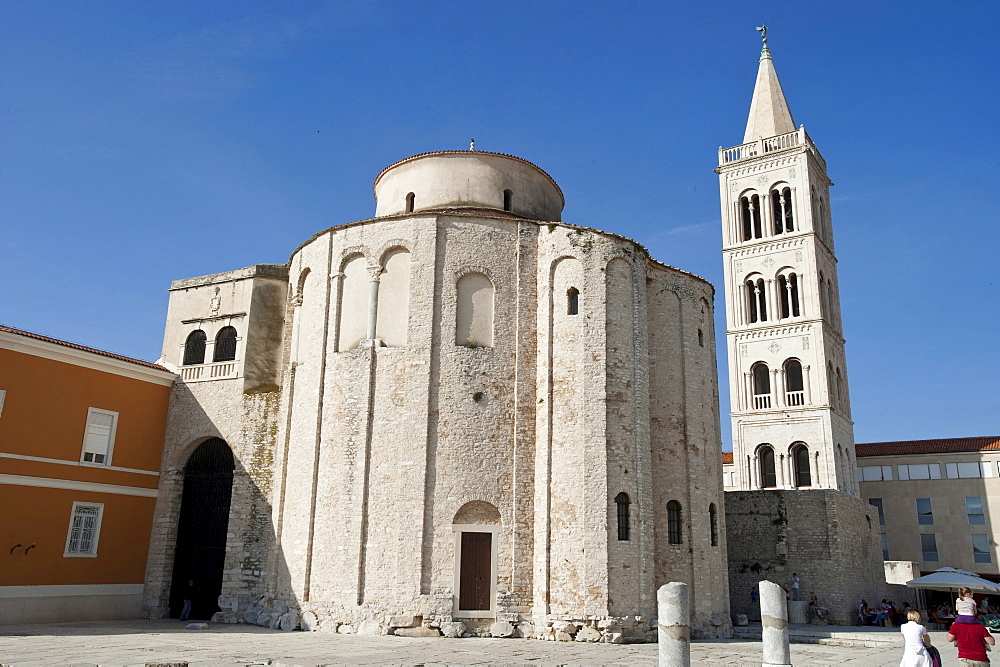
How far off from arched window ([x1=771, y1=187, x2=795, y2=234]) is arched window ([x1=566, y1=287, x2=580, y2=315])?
81.1 feet

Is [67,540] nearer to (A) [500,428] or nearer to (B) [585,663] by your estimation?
(A) [500,428]

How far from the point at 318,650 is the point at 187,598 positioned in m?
9.73

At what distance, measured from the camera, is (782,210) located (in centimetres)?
4222

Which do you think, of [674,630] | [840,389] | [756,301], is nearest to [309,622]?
[674,630]

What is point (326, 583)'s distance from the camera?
768 inches

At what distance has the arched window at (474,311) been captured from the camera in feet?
68.4

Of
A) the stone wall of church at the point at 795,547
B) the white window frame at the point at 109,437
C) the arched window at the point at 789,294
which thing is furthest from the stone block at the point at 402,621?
the arched window at the point at 789,294

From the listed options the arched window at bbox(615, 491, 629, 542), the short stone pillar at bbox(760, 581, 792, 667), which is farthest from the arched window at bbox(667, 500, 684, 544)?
the short stone pillar at bbox(760, 581, 792, 667)

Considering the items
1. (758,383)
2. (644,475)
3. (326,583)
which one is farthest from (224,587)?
(758,383)

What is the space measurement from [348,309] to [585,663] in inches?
455

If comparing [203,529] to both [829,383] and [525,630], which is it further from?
[829,383]

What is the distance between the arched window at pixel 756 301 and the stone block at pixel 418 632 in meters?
28.0

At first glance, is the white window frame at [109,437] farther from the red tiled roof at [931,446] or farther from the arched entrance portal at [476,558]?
the red tiled roof at [931,446]

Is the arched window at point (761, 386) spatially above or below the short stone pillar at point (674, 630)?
above
